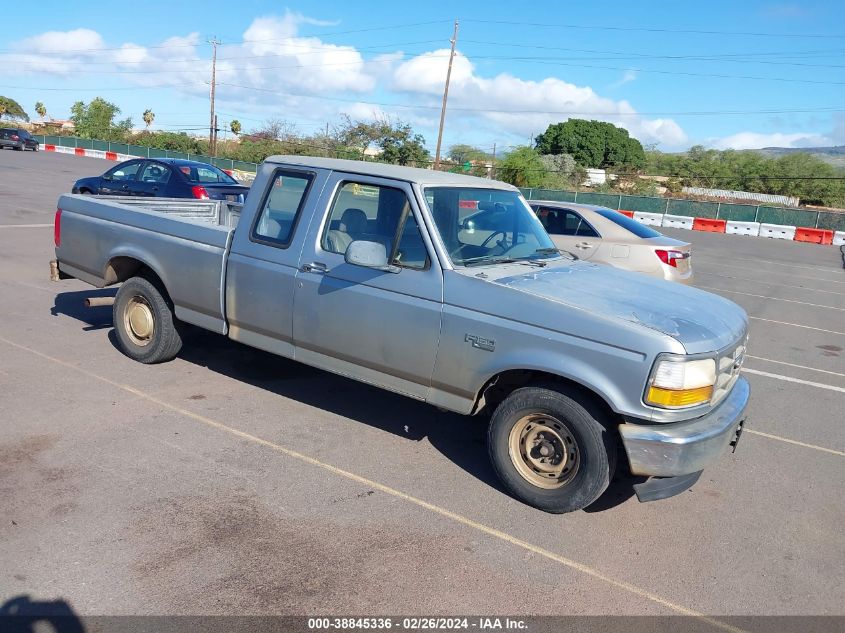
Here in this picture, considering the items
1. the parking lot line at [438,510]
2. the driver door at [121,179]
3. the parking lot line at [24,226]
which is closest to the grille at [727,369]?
the parking lot line at [438,510]

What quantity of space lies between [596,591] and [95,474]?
302 cm

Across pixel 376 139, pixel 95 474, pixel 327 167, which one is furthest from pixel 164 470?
pixel 376 139

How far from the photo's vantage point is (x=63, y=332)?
284 inches

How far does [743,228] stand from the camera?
108 ft

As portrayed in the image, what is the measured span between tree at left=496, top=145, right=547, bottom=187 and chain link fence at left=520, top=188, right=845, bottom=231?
5805 millimetres

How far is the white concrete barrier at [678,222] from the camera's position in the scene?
34188 mm

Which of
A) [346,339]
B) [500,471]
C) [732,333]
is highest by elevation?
[732,333]

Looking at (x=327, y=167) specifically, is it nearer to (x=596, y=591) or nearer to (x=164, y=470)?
(x=164, y=470)

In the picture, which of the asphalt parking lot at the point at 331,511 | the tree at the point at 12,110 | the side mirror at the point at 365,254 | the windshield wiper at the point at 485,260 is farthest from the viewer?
the tree at the point at 12,110

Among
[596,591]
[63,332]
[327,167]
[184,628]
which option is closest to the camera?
[184,628]

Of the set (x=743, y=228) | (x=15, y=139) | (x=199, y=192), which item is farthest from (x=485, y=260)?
(x=15, y=139)

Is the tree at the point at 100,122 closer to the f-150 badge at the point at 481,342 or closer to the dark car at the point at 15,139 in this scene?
the dark car at the point at 15,139

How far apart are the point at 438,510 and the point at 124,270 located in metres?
3.98

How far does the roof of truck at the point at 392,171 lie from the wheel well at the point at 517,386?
4.81 ft
